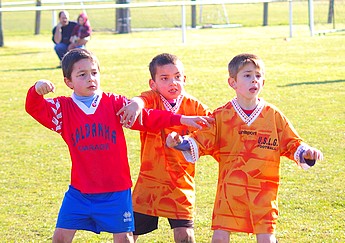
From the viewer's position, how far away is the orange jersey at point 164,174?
18.7 feet

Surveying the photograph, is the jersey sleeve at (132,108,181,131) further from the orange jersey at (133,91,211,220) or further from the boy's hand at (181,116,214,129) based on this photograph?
the orange jersey at (133,91,211,220)

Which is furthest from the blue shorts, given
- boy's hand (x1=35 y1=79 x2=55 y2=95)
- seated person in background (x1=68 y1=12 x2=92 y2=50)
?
seated person in background (x1=68 y1=12 x2=92 y2=50)

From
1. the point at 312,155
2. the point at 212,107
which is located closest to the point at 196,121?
the point at 312,155

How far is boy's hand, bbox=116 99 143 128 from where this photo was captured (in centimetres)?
509

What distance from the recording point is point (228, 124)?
5242mm

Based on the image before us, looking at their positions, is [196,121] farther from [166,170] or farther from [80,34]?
[80,34]

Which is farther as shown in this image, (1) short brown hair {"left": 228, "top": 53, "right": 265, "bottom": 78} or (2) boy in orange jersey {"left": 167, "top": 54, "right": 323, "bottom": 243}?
(1) short brown hair {"left": 228, "top": 53, "right": 265, "bottom": 78}

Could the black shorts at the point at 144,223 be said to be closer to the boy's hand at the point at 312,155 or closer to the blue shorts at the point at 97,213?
Result: the blue shorts at the point at 97,213

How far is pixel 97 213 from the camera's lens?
510cm

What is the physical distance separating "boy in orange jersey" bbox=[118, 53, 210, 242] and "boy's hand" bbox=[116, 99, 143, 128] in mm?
456

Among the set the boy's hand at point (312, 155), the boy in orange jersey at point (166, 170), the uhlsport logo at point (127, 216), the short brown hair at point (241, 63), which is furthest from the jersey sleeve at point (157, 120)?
the boy's hand at point (312, 155)

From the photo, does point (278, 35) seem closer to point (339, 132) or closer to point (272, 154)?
point (339, 132)

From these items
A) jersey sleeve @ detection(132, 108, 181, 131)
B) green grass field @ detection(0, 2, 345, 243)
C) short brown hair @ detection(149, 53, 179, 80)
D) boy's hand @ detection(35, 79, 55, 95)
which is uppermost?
short brown hair @ detection(149, 53, 179, 80)

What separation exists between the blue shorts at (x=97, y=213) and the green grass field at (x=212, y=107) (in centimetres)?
152
